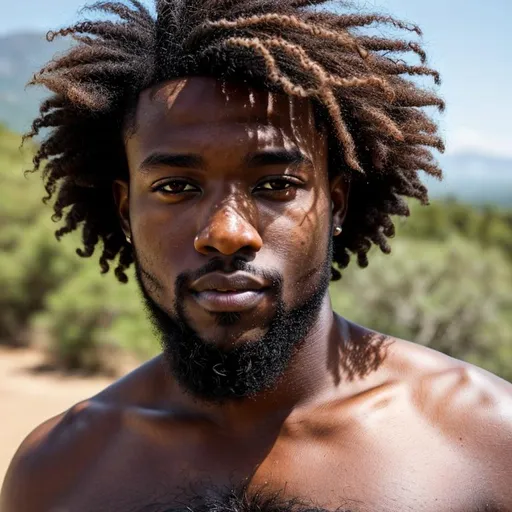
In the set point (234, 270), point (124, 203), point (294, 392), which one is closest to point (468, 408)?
point (294, 392)

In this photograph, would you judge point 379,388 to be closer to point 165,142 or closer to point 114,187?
point 165,142

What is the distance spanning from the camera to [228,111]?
6.45 ft

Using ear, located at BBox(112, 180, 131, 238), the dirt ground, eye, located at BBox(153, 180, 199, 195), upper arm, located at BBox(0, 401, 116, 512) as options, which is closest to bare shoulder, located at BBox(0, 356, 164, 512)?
upper arm, located at BBox(0, 401, 116, 512)

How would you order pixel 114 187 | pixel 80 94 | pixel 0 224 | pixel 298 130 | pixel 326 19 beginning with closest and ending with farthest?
1. pixel 298 130
2. pixel 326 19
3. pixel 80 94
4. pixel 114 187
5. pixel 0 224

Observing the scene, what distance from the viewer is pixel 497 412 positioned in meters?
2.09

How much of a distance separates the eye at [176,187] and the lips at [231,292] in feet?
0.87

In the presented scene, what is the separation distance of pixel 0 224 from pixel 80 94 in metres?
11.8

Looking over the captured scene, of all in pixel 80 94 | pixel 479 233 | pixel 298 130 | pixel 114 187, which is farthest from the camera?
pixel 479 233

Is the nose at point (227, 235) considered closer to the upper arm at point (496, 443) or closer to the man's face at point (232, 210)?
the man's face at point (232, 210)

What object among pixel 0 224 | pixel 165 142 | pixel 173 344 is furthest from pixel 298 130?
pixel 0 224

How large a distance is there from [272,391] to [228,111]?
2.70 ft

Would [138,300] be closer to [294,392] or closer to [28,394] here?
[28,394]

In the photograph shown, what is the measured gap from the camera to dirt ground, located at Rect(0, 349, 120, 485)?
8.35m

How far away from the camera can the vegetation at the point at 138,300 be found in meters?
10.6
